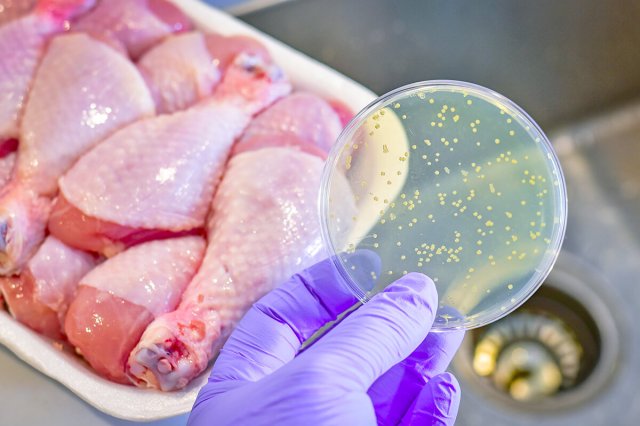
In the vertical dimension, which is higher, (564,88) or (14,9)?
(14,9)

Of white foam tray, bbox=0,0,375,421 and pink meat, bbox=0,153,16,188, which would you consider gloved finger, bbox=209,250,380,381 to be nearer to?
white foam tray, bbox=0,0,375,421

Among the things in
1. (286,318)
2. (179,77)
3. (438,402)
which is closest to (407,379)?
(438,402)

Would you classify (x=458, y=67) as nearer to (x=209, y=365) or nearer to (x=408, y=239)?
(x=408, y=239)

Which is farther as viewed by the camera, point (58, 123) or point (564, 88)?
point (564, 88)

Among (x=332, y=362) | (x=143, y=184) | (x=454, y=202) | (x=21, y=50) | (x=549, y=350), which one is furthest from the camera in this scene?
(x=549, y=350)

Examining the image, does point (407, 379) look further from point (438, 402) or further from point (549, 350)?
point (549, 350)

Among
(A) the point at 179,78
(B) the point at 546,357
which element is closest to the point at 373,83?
(A) the point at 179,78

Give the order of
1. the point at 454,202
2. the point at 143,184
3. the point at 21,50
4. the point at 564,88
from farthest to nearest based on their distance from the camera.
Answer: the point at 564,88 < the point at 21,50 < the point at 143,184 < the point at 454,202

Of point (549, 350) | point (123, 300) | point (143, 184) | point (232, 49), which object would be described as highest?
point (232, 49)
